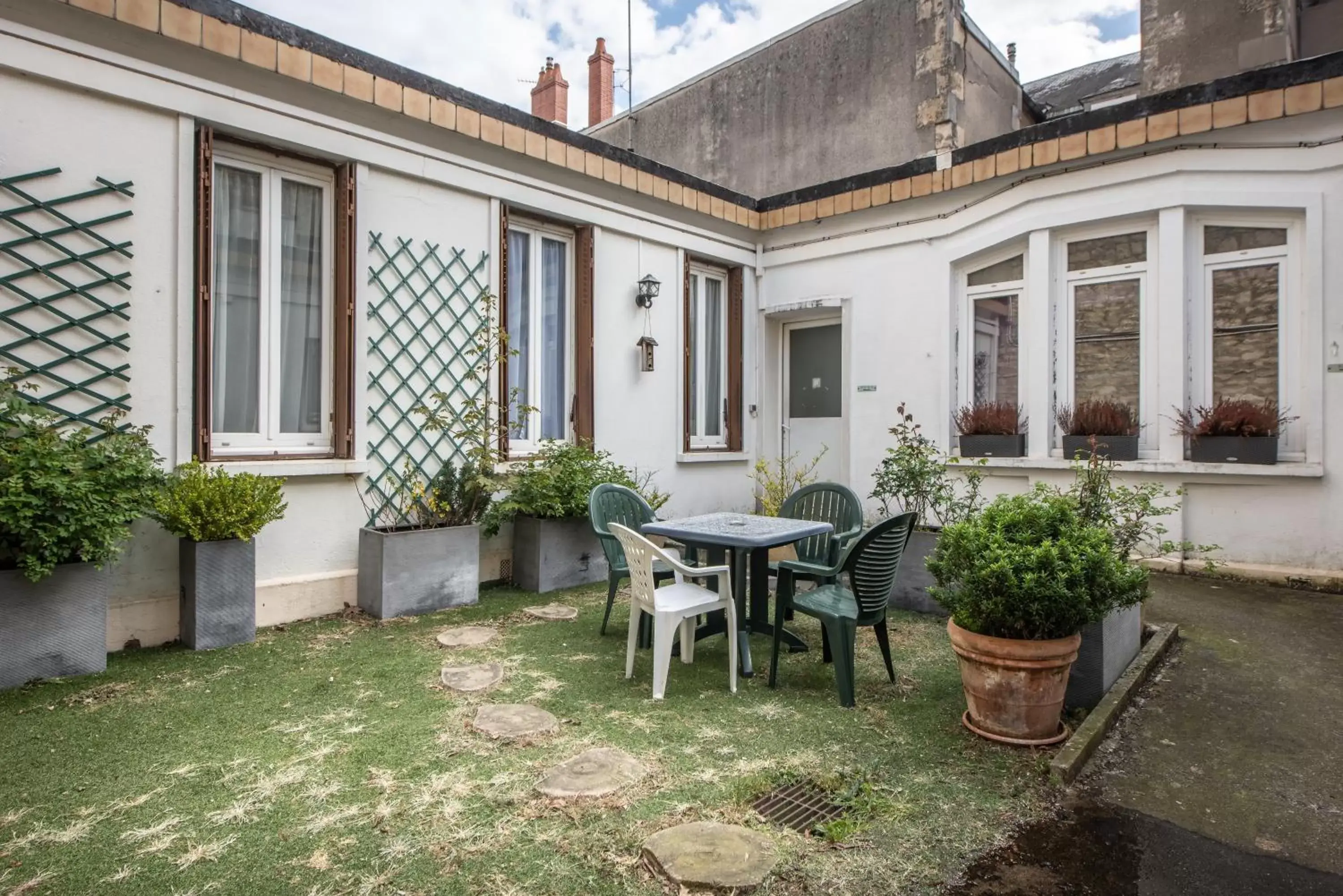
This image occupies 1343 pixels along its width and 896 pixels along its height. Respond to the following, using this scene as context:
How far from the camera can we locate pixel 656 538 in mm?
6348

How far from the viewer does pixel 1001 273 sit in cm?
681


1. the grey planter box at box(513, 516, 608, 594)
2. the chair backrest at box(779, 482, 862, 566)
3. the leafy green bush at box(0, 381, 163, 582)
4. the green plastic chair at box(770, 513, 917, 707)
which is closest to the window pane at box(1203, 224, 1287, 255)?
the chair backrest at box(779, 482, 862, 566)

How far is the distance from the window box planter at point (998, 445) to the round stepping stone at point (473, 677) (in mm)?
4587

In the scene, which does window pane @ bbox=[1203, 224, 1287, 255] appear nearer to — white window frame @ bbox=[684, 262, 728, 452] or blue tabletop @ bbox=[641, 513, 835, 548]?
blue tabletop @ bbox=[641, 513, 835, 548]

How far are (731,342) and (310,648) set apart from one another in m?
5.31

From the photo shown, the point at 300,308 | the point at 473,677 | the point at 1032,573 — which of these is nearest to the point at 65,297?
the point at 300,308

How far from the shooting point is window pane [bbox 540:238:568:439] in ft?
20.9

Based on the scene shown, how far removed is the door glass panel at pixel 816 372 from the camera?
7996 millimetres

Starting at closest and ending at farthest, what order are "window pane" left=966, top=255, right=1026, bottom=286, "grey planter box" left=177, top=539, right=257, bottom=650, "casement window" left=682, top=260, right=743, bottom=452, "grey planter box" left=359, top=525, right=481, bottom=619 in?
"grey planter box" left=177, top=539, right=257, bottom=650, "grey planter box" left=359, top=525, right=481, bottom=619, "window pane" left=966, top=255, right=1026, bottom=286, "casement window" left=682, top=260, right=743, bottom=452

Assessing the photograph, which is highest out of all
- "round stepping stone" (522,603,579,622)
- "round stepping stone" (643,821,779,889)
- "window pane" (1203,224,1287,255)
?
"window pane" (1203,224,1287,255)

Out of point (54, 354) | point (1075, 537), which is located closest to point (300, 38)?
point (54, 354)

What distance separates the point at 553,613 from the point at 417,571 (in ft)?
3.07

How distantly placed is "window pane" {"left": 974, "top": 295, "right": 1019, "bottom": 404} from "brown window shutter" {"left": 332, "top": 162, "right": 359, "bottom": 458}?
5.40 metres

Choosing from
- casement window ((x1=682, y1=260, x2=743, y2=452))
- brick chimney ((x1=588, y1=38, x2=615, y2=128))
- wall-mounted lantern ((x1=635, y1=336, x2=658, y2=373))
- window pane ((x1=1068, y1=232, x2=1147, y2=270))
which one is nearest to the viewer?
window pane ((x1=1068, y1=232, x2=1147, y2=270))
